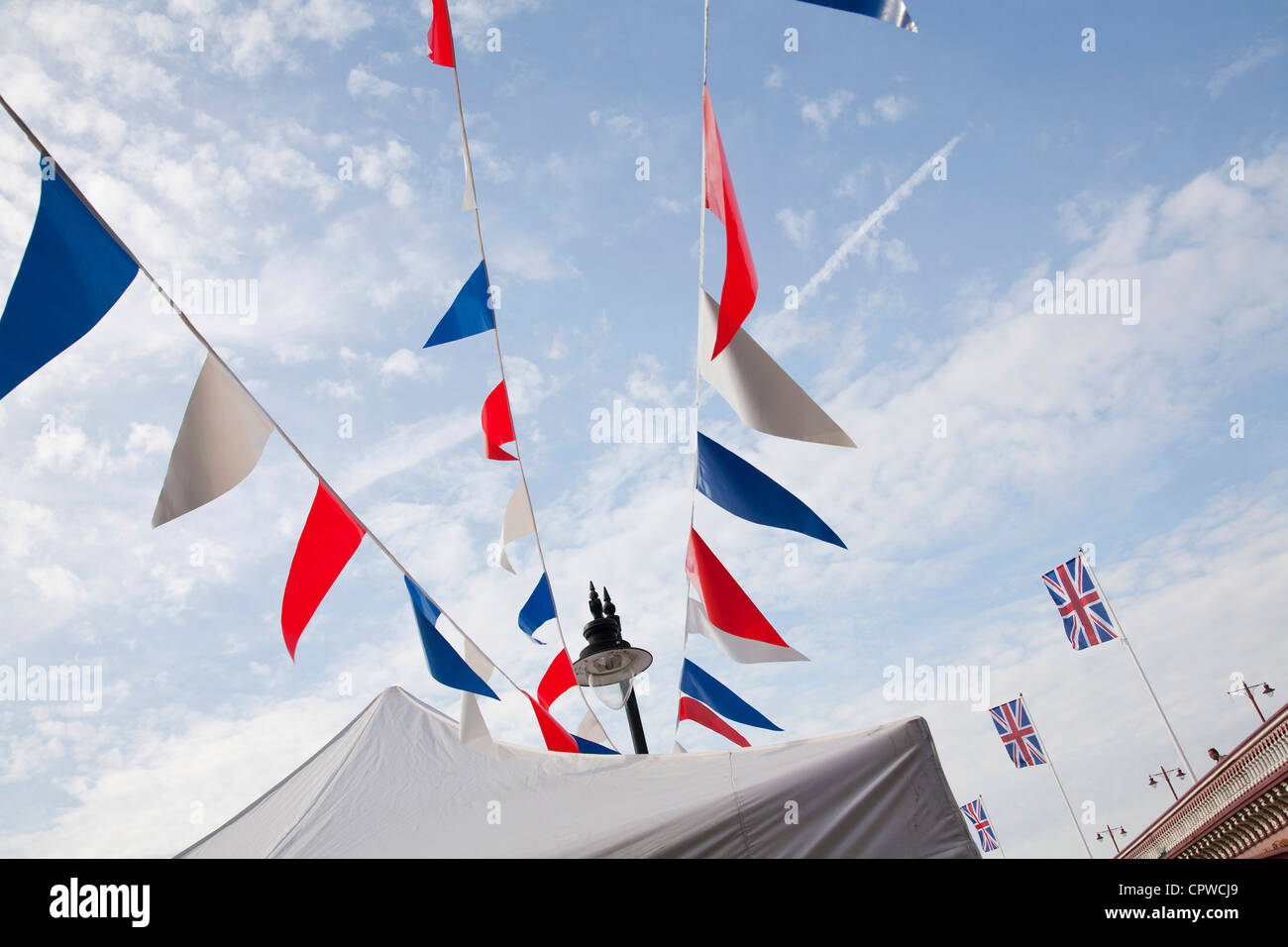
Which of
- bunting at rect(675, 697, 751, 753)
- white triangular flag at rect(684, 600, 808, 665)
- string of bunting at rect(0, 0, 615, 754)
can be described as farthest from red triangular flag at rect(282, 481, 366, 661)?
bunting at rect(675, 697, 751, 753)

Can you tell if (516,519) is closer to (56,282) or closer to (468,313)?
(468,313)

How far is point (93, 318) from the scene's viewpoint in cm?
294

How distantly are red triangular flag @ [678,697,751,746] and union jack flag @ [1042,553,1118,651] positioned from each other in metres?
12.7

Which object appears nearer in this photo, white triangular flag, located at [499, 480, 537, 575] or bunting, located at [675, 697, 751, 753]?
white triangular flag, located at [499, 480, 537, 575]

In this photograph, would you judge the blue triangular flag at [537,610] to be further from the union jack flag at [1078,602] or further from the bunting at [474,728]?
the union jack flag at [1078,602]

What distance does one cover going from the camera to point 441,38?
4273mm

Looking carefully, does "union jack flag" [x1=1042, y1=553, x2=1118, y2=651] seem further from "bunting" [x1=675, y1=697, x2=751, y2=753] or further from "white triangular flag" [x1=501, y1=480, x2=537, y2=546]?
"white triangular flag" [x1=501, y1=480, x2=537, y2=546]

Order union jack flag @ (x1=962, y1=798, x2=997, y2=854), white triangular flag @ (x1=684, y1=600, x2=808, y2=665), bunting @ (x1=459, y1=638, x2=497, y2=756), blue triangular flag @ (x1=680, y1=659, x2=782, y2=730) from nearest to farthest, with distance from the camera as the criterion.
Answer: bunting @ (x1=459, y1=638, x2=497, y2=756) < white triangular flag @ (x1=684, y1=600, x2=808, y2=665) < blue triangular flag @ (x1=680, y1=659, x2=782, y2=730) < union jack flag @ (x1=962, y1=798, x2=997, y2=854)

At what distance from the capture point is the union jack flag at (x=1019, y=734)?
1955 cm

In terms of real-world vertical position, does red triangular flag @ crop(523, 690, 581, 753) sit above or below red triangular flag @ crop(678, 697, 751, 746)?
below

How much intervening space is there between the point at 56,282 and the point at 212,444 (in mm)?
795

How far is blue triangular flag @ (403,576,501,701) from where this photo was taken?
4367 mm

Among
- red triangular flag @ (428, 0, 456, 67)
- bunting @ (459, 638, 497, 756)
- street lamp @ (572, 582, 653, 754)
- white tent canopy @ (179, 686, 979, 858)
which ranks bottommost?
white tent canopy @ (179, 686, 979, 858)
